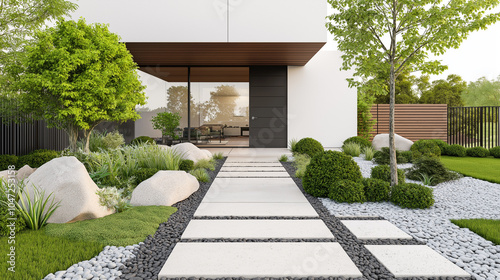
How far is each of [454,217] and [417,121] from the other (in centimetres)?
1071

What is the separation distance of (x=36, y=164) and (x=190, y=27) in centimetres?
504

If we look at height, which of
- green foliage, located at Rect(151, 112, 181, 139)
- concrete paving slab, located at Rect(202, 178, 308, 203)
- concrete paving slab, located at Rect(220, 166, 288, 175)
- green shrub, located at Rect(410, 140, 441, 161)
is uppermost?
green foliage, located at Rect(151, 112, 181, 139)

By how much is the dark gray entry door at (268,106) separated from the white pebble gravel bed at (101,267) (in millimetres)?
9403

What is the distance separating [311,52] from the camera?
943 centimetres

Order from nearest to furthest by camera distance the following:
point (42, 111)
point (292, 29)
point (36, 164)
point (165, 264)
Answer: point (165, 264) < point (36, 164) < point (42, 111) < point (292, 29)

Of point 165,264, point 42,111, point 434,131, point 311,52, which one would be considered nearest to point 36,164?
point 42,111

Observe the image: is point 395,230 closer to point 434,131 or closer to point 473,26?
point 473,26

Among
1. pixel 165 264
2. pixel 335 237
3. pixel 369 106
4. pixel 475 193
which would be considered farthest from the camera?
pixel 369 106

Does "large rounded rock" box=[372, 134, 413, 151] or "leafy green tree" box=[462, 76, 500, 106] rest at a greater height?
"leafy green tree" box=[462, 76, 500, 106]

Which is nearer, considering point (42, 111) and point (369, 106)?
point (42, 111)

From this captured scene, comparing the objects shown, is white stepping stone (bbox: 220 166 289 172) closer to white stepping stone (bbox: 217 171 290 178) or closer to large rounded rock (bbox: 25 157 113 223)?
white stepping stone (bbox: 217 171 290 178)

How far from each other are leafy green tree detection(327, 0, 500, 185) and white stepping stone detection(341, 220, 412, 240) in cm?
140

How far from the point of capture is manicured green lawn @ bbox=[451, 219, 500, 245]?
263cm

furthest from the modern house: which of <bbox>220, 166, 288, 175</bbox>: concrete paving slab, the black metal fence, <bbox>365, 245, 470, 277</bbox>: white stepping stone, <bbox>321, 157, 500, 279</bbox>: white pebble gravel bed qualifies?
<bbox>365, 245, 470, 277</bbox>: white stepping stone
